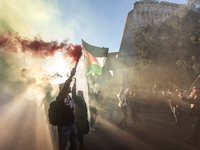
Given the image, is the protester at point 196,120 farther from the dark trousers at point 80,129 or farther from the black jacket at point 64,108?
the black jacket at point 64,108

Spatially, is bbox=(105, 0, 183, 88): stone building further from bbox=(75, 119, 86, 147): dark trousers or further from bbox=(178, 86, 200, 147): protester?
bbox=(75, 119, 86, 147): dark trousers

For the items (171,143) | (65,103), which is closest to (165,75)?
(171,143)

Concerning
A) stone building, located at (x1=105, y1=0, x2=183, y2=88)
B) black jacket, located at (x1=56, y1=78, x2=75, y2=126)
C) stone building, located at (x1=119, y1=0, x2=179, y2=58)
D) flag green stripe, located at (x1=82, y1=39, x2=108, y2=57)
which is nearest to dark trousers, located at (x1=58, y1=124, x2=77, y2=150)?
black jacket, located at (x1=56, y1=78, x2=75, y2=126)

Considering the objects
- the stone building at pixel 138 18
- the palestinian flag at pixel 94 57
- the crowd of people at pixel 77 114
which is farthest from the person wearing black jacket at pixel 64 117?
the stone building at pixel 138 18

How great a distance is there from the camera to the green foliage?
39.9 ft

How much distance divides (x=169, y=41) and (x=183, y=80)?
4.06 meters

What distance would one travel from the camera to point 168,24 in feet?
44.4

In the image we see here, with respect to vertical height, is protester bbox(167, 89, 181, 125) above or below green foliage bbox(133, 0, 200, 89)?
below

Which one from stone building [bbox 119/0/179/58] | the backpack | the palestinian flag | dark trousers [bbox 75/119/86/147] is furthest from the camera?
stone building [bbox 119/0/179/58]

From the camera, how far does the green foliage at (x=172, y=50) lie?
12.2 metres

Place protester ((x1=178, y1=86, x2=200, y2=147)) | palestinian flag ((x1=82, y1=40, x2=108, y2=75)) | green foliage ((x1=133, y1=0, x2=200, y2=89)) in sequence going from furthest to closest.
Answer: green foliage ((x1=133, y1=0, x2=200, y2=89)), palestinian flag ((x1=82, y1=40, x2=108, y2=75)), protester ((x1=178, y1=86, x2=200, y2=147))

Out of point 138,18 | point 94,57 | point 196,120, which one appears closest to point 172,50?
point 94,57

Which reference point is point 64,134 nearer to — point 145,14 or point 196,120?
point 196,120

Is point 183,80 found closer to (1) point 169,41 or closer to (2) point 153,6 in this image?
(1) point 169,41
